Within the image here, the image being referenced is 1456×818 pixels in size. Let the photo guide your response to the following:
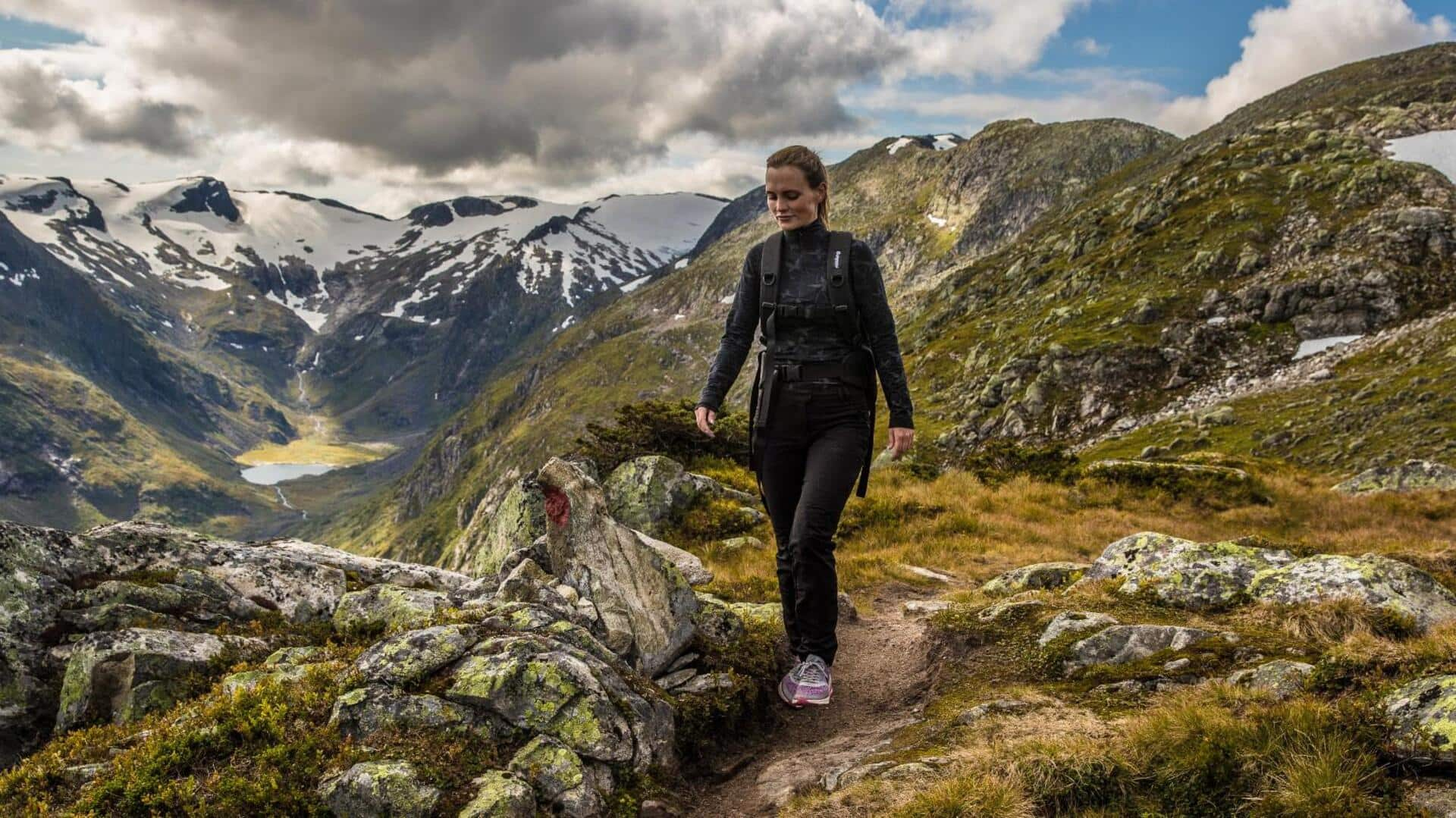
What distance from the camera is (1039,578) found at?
36.8 ft

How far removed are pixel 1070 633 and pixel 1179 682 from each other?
168 centimetres

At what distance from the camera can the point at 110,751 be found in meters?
5.84

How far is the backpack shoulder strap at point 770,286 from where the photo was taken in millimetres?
7738

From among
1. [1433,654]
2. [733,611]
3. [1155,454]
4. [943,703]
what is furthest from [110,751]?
[1155,454]

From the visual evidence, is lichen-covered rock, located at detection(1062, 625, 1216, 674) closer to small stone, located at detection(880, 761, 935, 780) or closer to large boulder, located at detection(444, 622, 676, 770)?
small stone, located at detection(880, 761, 935, 780)

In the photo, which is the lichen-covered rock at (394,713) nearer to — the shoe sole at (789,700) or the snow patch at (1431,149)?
the shoe sole at (789,700)

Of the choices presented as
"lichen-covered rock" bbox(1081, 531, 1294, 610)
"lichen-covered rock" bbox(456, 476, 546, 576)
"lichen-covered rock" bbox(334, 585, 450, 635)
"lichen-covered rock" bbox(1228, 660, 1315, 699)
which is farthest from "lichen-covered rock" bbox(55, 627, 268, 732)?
"lichen-covered rock" bbox(1081, 531, 1294, 610)

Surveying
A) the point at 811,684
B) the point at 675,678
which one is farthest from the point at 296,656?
the point at 811,684

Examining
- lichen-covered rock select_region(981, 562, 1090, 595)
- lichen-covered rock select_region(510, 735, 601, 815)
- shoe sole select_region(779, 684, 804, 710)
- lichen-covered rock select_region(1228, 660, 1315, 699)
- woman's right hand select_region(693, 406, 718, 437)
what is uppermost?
woman's right hand select_region(693, 406, 718, 437)

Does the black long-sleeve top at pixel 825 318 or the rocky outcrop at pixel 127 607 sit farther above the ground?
the black long-sleeve top at pixel 825 318

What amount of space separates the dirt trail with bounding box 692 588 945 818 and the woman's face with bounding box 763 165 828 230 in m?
5.27

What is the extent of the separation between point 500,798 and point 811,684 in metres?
3.80

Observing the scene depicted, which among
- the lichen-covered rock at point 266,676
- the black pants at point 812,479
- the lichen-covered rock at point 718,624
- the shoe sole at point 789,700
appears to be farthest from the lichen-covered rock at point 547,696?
the lichen-covered rock at point 718,624

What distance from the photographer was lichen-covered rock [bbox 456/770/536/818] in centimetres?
523
